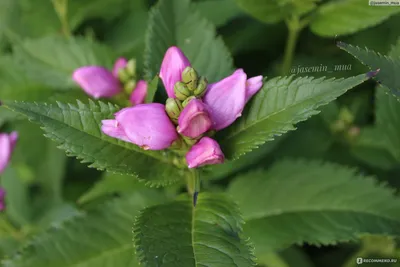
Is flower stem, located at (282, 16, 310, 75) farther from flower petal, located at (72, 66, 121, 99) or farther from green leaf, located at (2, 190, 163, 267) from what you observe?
green leaf, located at (2, 190, 163, 267)

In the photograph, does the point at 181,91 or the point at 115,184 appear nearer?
the point at 181,91

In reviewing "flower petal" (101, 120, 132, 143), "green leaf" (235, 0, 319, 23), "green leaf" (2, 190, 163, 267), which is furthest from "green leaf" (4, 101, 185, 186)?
"green leaf" (235, 0, 319, 23)

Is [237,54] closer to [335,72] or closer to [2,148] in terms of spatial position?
[335,72]

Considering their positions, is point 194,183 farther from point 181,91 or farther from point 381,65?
point 381,65

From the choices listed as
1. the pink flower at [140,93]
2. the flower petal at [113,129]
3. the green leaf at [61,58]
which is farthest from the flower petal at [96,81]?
the flower petal at [113,129]

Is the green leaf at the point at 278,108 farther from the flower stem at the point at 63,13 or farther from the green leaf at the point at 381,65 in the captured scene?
the flower stem at the point at 63,13

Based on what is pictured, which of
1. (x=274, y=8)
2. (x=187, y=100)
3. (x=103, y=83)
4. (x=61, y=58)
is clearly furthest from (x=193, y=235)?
(x=61, y=58)

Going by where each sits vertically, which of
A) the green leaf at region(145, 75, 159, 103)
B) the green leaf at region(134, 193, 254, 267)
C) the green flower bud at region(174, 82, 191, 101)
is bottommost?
the green leaf at region(134, 193, 254, 267)

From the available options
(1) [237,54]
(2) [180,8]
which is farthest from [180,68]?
(1) [237,54]
